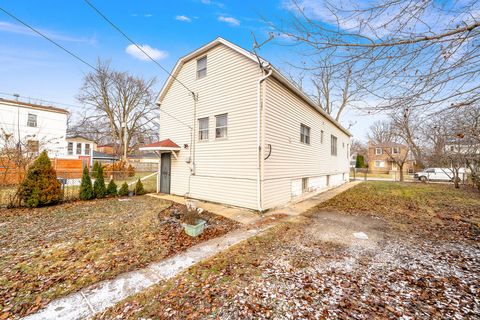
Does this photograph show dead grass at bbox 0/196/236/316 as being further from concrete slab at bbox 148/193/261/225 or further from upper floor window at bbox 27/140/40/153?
upper floor window at bbox 27/140/40/153

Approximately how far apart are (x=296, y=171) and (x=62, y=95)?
27155mm

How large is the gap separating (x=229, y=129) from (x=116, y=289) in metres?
5.95

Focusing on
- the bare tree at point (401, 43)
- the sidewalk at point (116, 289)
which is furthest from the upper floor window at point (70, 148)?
the bare tree at point (401, 43)

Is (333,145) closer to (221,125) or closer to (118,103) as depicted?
(221,125)

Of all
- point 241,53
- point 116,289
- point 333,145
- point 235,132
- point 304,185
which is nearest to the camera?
point 116,289

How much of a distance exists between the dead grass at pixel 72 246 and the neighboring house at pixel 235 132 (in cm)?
218

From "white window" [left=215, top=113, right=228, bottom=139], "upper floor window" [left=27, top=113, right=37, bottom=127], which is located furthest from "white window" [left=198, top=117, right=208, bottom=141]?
"upper floor window" [left=27, top=113, right=37, bottom=127]

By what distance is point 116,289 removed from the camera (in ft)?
9.00

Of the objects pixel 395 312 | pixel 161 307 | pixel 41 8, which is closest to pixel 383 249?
pixel 395 312

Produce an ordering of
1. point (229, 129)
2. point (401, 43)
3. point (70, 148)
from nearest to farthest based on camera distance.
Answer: point (401, 43) < point (229, 129) < point (70, 148)

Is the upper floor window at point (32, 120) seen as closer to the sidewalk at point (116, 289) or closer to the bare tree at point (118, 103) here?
the bare tree at point (118, 103)

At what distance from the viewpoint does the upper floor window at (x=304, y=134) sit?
31.5 ft

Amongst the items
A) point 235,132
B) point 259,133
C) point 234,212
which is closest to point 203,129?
point 235,132

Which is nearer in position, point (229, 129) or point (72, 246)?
point (72, 246)
